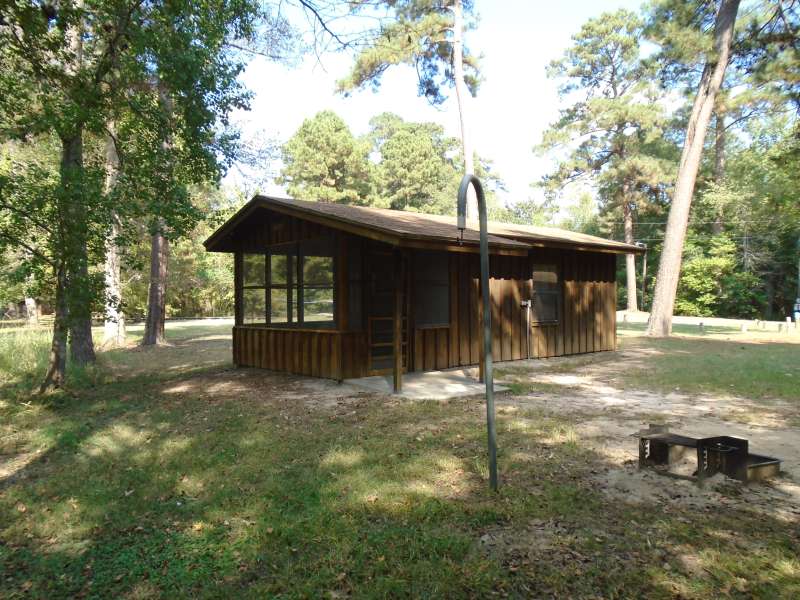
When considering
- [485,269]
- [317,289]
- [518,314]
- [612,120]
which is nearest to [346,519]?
[485,269]

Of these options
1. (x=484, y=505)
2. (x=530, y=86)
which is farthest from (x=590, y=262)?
(x=530, y=86)

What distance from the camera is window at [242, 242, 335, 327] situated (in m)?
8.69

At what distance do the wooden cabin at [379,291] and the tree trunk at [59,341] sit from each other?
3113 millimetres

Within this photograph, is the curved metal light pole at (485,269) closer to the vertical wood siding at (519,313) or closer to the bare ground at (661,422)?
the bare ground at (661,422)

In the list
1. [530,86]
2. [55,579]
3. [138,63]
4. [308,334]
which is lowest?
[55,579]

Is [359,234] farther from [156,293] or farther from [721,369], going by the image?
[156,293]

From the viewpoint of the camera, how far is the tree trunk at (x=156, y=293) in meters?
14.5

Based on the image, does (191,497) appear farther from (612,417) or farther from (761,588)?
(612,417)

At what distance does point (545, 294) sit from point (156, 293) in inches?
417

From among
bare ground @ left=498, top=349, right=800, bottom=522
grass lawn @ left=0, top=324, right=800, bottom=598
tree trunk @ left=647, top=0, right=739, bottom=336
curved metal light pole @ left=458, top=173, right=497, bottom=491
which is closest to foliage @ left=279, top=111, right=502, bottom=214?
tree trunk @ left=647, top=0, right=739, bottom=336

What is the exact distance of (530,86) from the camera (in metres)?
28.1

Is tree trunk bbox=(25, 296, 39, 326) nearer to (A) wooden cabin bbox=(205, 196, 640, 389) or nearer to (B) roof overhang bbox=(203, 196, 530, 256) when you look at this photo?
(B) roof overhang bbox=(203, 196, 530, 256)

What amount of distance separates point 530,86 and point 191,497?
28772 mm

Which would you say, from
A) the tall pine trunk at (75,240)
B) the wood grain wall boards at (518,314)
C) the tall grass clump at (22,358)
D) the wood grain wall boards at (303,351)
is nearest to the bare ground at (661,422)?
the wood grain wall boards at (518,314)
